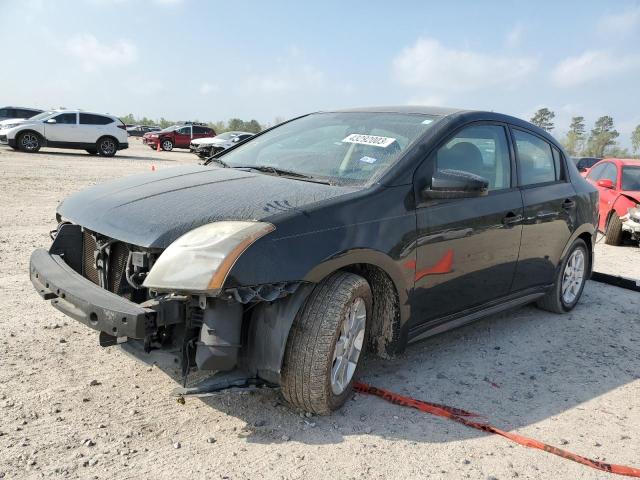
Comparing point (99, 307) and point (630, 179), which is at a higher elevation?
point (630, 179)

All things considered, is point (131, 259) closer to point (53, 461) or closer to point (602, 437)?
point (53, 461)

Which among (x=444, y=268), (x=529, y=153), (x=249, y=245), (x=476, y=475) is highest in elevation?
(x=529, y=153)

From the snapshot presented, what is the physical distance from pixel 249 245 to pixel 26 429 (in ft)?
4.65

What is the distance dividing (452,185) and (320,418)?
152cm

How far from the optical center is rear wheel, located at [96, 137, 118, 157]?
2242cm

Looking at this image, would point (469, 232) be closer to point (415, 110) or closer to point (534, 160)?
point (415, 110)

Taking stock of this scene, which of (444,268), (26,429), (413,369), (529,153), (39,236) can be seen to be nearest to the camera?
(26,429)

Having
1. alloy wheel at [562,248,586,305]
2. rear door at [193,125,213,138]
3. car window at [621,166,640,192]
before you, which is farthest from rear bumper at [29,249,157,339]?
rear door at [193,125,213,138]

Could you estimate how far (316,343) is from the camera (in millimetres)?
2859

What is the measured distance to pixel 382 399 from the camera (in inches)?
133

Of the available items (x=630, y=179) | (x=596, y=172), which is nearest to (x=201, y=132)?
(x=596, y=172)

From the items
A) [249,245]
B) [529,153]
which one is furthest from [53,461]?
[529,153]

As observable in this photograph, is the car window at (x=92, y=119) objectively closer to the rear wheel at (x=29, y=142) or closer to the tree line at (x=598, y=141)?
the rear wheel at (x=29, y=142)

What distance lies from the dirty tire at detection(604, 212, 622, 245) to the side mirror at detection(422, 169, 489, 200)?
22.2 ft
